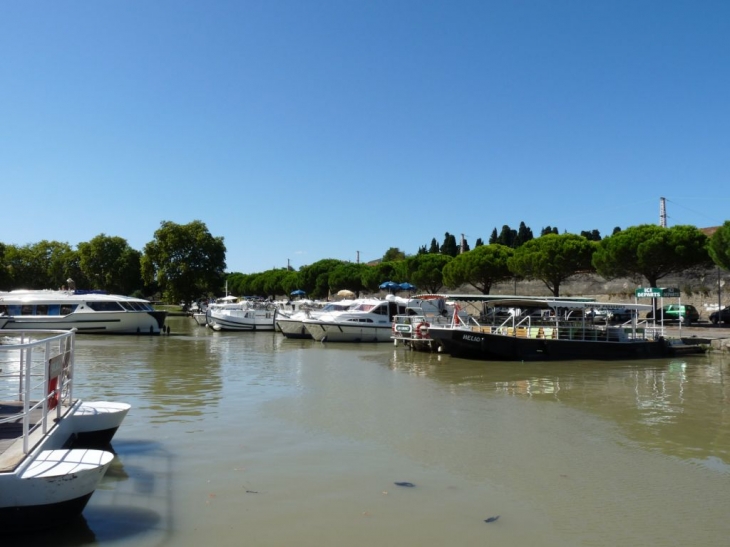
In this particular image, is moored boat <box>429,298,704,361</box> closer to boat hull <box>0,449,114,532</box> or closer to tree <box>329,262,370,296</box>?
boat hull <box>0,449,114,532</box>

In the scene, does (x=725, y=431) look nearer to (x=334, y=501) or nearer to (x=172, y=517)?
(x=334, y=501)

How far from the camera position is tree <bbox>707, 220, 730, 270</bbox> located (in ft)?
116

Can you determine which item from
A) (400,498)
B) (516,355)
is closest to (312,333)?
(516,355)

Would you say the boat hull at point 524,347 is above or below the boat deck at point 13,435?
below

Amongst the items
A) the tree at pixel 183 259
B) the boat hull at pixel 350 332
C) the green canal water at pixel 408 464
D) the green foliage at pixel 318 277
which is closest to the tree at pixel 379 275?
the green foliage at pixel 318 277

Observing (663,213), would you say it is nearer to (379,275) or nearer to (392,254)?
(379,275)

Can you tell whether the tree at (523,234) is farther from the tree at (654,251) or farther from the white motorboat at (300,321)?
the white motorboat at (300,321)

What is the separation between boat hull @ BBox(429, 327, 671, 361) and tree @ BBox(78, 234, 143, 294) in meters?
72.5

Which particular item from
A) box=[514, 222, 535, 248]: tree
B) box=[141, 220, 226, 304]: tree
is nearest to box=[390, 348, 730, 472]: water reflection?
box=[141, 220, 226, 304]: tree

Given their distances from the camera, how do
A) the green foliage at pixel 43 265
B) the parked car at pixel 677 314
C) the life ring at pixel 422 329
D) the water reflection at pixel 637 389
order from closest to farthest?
the water reflection at pixel 637 389, the life ring at pixel 422 329, the parked car at pixel 677 314, the green foliage at pixel 43 265

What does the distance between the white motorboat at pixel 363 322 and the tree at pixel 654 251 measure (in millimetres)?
14804

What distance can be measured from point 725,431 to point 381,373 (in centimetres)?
1081

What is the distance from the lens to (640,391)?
54.7 feet

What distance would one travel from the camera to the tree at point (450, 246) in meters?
91.8
